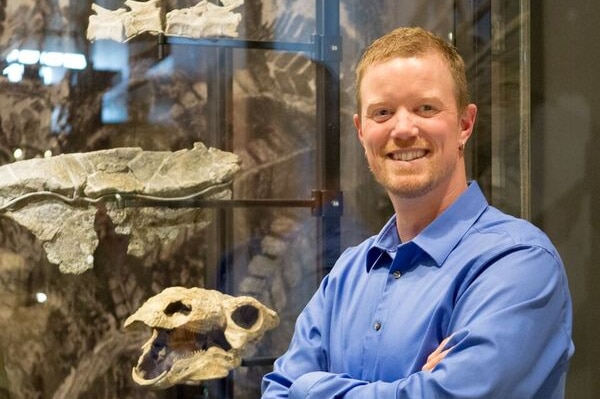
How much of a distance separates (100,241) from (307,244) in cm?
58

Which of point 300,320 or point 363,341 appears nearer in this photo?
point 363,341

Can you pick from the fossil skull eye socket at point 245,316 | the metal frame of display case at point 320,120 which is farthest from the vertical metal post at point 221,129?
the fossil skull eye socket at point 245,316

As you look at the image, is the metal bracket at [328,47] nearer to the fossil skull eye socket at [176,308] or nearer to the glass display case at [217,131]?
the glass display case at [217,131]

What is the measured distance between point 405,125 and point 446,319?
31 centimetres

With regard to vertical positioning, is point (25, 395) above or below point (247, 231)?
below

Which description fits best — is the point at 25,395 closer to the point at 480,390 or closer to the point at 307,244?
the point at 307,244

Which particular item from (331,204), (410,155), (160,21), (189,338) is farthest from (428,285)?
(160,21)

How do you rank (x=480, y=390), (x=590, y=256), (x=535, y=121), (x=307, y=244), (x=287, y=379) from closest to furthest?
(x=480, y=390) → (x=287, y=379) → (x=590, y=256) → (x=535, y=121) → (x=307, y=244)

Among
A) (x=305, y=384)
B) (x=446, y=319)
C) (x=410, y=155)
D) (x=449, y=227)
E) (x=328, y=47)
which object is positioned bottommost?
(x=305, y=384)

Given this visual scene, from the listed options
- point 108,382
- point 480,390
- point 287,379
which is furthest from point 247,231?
point 480,390

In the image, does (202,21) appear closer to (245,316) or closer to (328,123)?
(328,123)

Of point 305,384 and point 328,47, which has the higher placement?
point 328,47

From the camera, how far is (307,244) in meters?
2.47

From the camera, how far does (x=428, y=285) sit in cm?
132
